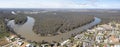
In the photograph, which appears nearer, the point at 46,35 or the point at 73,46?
the point at 73,46

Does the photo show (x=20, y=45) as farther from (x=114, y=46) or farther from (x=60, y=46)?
(x=114, y=46)

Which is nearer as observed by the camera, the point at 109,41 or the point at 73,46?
the point at 73,46

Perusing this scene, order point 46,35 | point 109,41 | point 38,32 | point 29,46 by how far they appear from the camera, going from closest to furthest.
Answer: point 29,46 → point 109,41 → point 46,35 → point 38,32

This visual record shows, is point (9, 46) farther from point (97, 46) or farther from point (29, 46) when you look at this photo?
point (97, 46)

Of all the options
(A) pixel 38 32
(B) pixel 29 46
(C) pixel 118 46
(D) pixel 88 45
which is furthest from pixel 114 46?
(A) pixel 38 32

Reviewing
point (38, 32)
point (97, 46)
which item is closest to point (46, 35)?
point (38, 32)

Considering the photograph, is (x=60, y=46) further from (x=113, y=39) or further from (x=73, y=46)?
(x=113, y=39)

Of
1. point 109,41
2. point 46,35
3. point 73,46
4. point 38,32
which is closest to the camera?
point 73,46

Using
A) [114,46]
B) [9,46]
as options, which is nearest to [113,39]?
[114,46]
